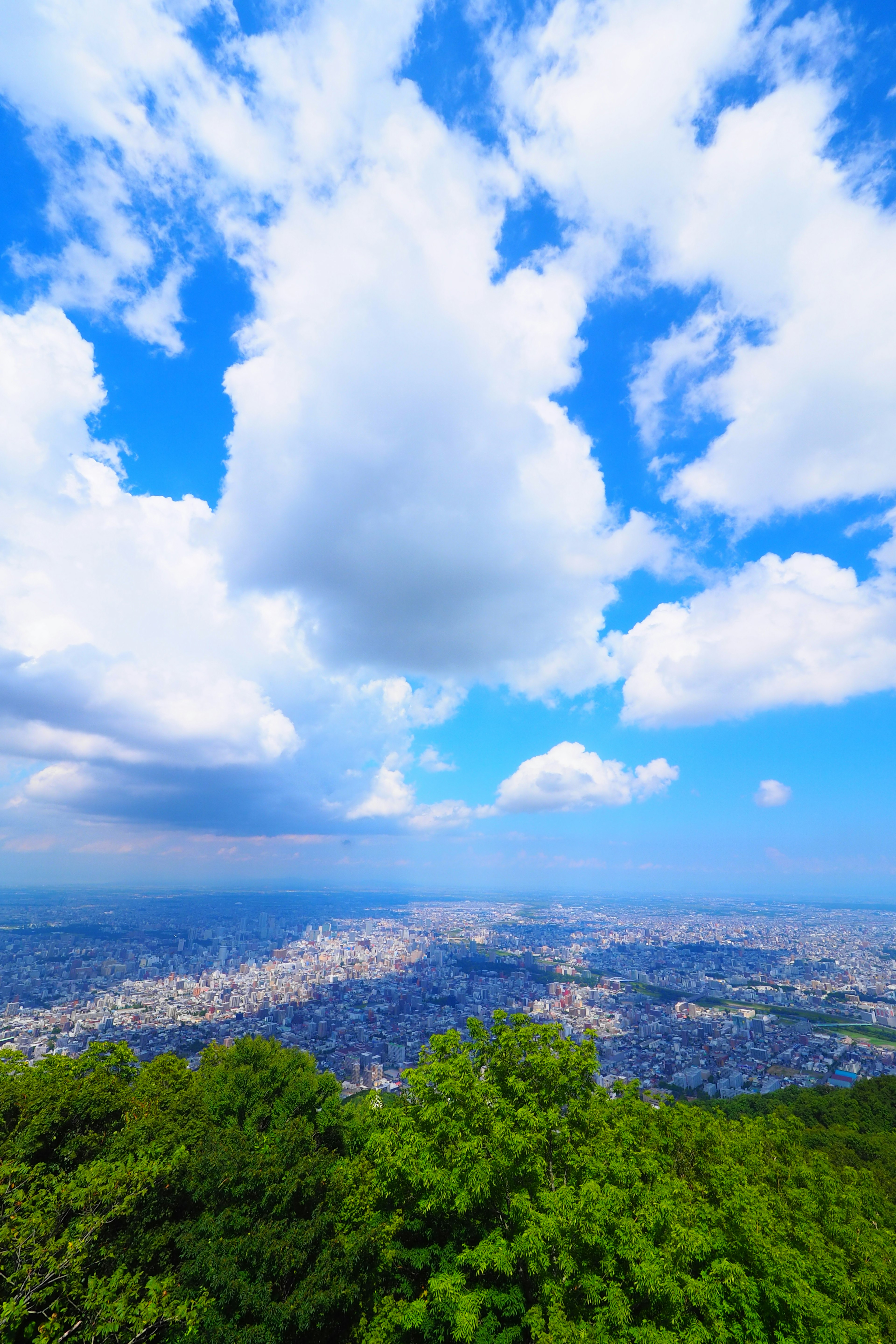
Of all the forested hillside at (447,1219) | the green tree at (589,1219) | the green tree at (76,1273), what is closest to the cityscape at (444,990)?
the green tree at (589,1219)

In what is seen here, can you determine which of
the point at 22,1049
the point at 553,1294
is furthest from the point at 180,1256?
the point at 22,1049

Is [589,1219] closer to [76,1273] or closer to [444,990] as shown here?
[76,1273]

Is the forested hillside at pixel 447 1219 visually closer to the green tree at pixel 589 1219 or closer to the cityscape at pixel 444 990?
the green tree at pixel 589 1219

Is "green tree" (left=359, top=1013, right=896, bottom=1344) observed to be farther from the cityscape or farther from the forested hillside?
the cityscape

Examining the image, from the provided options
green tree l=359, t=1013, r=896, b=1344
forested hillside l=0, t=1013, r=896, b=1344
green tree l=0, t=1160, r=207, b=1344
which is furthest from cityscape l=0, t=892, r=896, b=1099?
green tree l=0, t=1160, r=207, b=1344

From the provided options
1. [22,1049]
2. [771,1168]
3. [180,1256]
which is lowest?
[22,1049]

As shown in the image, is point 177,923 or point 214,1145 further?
point 177,923

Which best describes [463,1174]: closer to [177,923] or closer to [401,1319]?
[401,1319]

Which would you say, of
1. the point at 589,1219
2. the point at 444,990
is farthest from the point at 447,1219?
the point at 444,990
